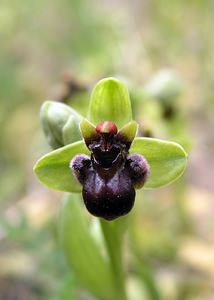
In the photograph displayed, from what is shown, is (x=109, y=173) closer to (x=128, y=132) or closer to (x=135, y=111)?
(x=128, y=132)

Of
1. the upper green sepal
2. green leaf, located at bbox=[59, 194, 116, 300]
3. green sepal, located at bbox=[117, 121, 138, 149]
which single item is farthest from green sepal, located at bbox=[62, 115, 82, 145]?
green leaf, located at bbox=[59, 194, 116, 300]

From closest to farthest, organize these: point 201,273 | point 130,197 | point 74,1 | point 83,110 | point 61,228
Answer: point 130,197, point 61,228, point 83,110, point 201,273, point 74,1

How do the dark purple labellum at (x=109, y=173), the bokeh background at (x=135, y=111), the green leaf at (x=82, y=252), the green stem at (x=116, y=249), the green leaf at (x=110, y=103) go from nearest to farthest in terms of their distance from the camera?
the dark purple labellum at (x=109, y=173)
the green leaf at (x=110, y=103)
the green stem at (x=116, y=249)
the green leaf at (x=82, y=252)
the bokeh background at (x=135, y=111)

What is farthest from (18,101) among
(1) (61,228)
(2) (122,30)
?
(1) (61,228)

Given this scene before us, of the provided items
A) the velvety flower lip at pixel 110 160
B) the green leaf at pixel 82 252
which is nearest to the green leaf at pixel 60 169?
the velvety flower lip at pixel 110 160

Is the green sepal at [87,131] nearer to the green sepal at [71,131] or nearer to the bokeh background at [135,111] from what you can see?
the green sepal at [71,131]

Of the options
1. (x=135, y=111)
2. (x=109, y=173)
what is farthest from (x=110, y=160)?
(x=135, y=111)

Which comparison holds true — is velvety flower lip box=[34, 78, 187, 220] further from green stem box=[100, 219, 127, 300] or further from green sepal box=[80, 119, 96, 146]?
green stem box=[100, 219, 127, 300]

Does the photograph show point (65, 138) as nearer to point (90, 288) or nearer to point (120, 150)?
point (120, 150)
